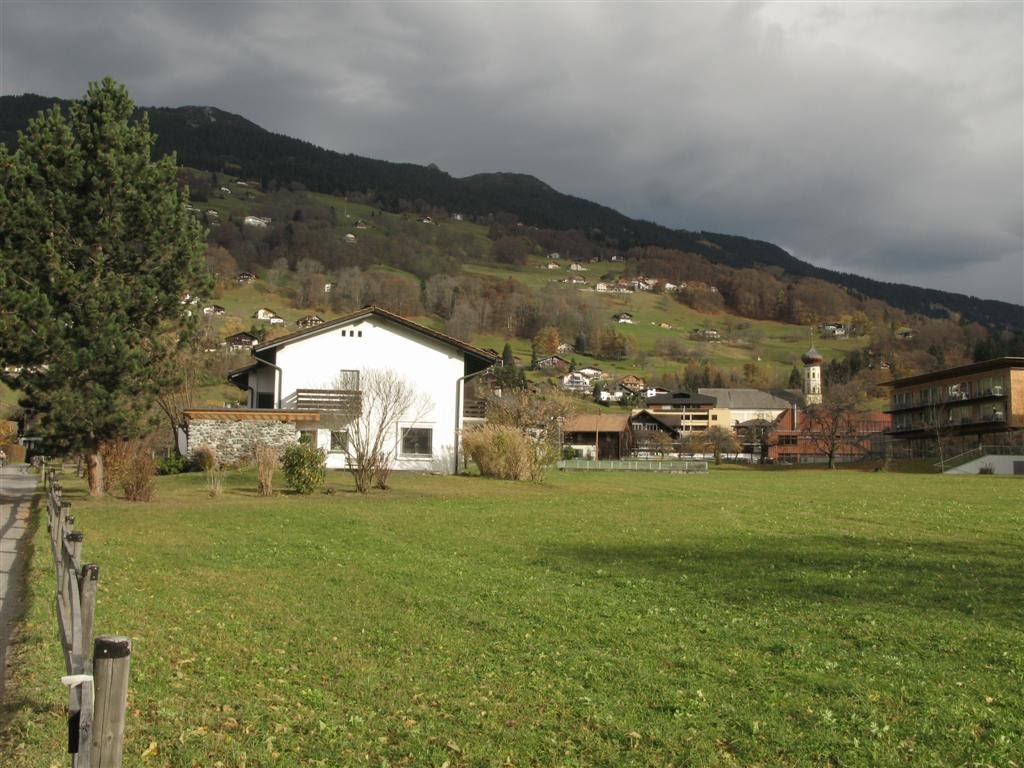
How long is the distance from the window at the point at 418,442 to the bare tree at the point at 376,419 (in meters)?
0.73

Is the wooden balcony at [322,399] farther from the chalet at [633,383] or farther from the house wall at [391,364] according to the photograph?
the chalet at [633,383]

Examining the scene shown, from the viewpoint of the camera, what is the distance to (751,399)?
14875 cm

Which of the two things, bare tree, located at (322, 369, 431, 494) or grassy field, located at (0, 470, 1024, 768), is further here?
bare tree, located at (322, 369, 431, 494)

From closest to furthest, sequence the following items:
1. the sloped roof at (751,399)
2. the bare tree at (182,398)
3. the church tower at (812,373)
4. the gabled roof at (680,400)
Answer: the bare tree at (182,398) → the church tower at (812,373) → the gabled roof at (680,400) → the sloped roof at (751,399)

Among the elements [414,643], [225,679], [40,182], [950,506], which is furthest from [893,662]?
[40,182]

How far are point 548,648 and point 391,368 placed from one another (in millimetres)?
32584

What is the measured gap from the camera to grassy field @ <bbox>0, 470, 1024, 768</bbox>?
6.04 metres

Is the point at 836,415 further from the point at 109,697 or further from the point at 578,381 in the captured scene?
the point at 109,697

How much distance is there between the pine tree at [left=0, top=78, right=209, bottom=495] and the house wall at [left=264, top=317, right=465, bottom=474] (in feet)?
50.7

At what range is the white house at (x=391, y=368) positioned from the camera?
40000 mm

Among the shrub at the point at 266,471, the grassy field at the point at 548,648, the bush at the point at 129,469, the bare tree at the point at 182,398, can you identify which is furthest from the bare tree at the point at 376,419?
the bare tree at the point at 182,398

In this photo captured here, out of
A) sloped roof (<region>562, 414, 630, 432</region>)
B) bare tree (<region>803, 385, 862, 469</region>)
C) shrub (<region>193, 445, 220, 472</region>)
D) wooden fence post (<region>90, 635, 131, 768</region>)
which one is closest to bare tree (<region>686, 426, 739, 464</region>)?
sloped roof (<region>562, 414, 630, 432</region>)

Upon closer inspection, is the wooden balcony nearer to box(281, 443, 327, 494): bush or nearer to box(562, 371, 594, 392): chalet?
box(281, 443, 327, 494): bush

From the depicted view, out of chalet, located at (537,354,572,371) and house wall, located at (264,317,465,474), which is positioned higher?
chalet, located at (537,354,572,371)
